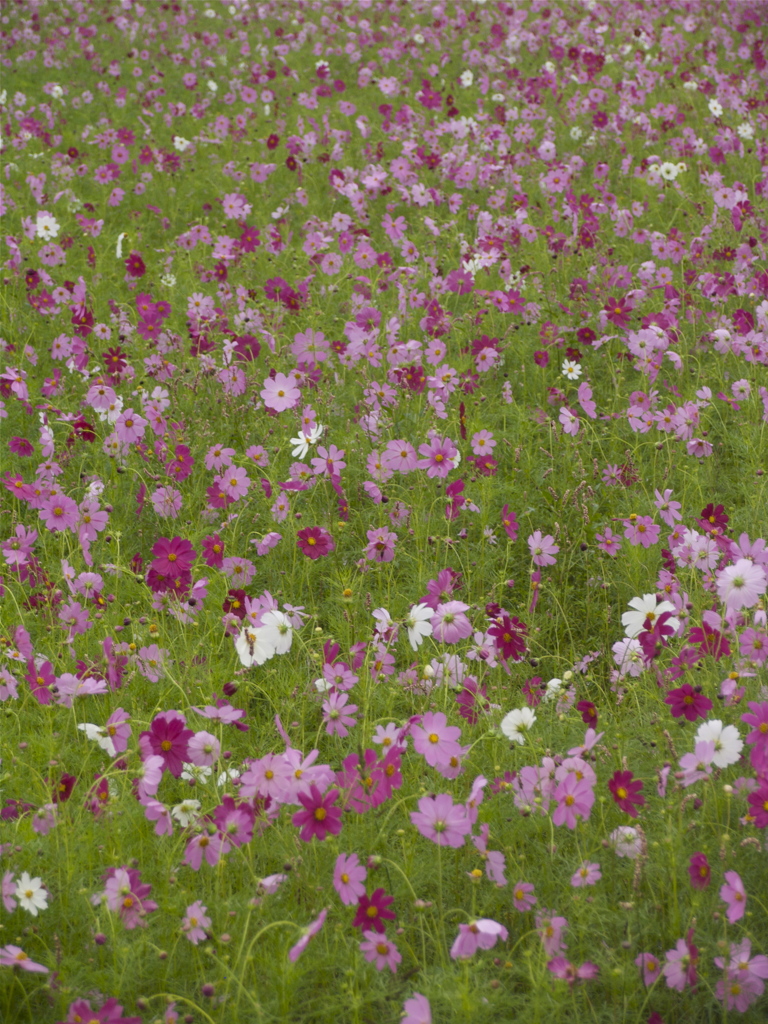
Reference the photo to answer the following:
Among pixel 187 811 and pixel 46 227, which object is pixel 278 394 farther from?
pixel 46 227

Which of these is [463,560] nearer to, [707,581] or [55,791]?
[707,581]

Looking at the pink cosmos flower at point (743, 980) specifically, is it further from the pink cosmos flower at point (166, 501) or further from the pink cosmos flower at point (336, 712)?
the pink cosmos flower at point (166, 501)

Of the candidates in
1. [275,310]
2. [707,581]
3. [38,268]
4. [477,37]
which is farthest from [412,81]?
[707,581]

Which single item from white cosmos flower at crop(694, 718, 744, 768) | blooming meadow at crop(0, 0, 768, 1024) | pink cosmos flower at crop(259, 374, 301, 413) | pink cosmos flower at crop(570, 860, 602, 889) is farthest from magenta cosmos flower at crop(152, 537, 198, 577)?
white cosmos flower at crop(694, 718, 744, 768)

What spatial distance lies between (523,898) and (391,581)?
4.33 feet

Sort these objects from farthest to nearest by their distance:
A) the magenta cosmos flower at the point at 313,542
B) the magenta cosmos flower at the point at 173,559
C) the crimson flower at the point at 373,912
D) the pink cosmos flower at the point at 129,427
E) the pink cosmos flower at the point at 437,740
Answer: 1. the pink cosmos flower at the point at 129,427
2. the magenta cosmos flower at the point at 313,542
3. the magenta cosmos flower at the point at 173,559
4. the pink cosmos flower at the point at 437,740
5. the crimson flower at the point at 373,912

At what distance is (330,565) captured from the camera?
123 inches

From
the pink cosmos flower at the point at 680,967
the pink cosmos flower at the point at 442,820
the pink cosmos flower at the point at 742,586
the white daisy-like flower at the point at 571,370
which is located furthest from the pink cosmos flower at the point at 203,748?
the white daisy-like flower at the point at 571,370

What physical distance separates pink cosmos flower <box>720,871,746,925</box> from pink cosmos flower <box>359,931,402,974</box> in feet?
1.95

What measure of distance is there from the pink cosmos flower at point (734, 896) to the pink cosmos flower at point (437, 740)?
21.7 inches

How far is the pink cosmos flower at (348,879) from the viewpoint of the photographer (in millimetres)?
1701

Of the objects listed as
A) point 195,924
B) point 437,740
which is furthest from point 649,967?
point 195,924

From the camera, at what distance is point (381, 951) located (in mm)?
1645

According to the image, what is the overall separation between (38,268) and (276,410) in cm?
255
